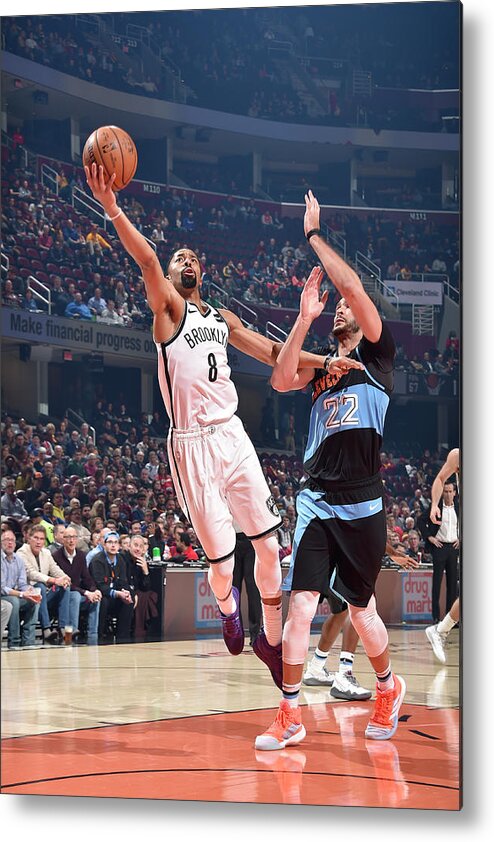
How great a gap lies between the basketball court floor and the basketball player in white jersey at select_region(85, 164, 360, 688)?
0.80 ft

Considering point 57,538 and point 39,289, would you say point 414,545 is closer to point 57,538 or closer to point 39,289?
point 57,538

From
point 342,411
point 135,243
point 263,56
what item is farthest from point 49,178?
point 342,411

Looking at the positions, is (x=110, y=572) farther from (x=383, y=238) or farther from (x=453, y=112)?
(x=453, y=112)

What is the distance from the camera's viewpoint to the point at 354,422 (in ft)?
15.3

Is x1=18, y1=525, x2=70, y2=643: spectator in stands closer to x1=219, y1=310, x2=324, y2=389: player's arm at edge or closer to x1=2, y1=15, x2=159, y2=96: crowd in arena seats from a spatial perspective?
x1=219, y1=310, x2=324, y2=389: player's arm at edge

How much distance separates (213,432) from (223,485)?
0.78 feet

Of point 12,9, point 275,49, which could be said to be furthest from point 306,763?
point 12,9

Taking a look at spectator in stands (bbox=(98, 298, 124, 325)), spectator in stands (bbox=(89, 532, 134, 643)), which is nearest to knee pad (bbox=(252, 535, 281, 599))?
spectator in stands (bbox=(89, 532, 134, 643))

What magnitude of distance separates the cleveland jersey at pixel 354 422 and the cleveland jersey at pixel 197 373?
411 millimetres

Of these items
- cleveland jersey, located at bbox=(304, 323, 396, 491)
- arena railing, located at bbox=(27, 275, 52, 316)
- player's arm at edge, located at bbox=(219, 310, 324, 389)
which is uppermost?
arena railing, located at bbox=(27, 275, 52, 316)

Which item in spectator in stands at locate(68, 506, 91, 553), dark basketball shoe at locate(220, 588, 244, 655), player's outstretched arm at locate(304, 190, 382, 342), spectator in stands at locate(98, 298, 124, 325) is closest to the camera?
player's outstretched arm at locate(304, 190, 382, 342)

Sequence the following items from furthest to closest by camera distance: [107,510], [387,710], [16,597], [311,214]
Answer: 1. [107,510]
2. [16,597]
3. [311,214]
4. [387,710]

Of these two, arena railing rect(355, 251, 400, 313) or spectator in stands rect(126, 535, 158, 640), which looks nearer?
arena railing rect(355, 251, 400, 313)

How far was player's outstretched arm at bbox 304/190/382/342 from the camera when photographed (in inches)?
Result: 182
